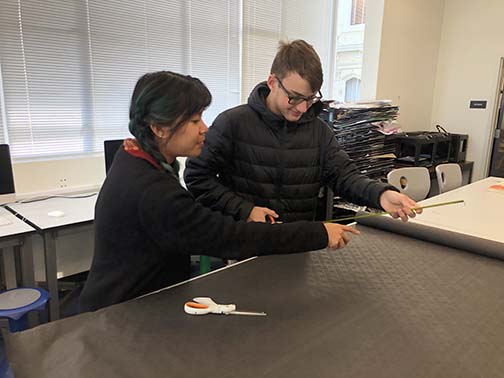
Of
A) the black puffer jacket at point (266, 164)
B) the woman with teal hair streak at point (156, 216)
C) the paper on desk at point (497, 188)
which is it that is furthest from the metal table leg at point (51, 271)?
the paper on desk at point (497, 188)

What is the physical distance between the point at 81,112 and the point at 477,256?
103 inches

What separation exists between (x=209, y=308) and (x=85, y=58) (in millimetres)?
2430

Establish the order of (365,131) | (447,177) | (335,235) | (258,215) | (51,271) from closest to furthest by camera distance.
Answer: (335,235) < (258,215) < (51,271) < (447,177) < (365,131)

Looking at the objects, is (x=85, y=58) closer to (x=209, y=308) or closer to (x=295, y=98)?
(x=295, y=98)

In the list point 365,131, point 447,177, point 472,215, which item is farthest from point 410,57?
point 472,215

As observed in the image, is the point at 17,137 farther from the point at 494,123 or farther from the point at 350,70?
the point at 494,123

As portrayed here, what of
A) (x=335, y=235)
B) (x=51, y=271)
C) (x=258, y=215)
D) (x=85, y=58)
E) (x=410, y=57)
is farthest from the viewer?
(x=410, y=57)

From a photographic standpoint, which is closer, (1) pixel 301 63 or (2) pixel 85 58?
(1) pixel 301 63

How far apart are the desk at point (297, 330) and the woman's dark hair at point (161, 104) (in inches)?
16.9

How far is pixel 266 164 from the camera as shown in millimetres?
1704

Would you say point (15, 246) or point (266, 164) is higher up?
point (266, 164)

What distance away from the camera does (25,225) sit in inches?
88.8

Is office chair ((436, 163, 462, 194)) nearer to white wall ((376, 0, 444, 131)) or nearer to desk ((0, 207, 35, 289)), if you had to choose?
→ white wall ((376, 0, 444, 131))

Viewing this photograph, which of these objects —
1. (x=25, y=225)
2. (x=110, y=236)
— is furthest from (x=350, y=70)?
(x=110, y=236)
